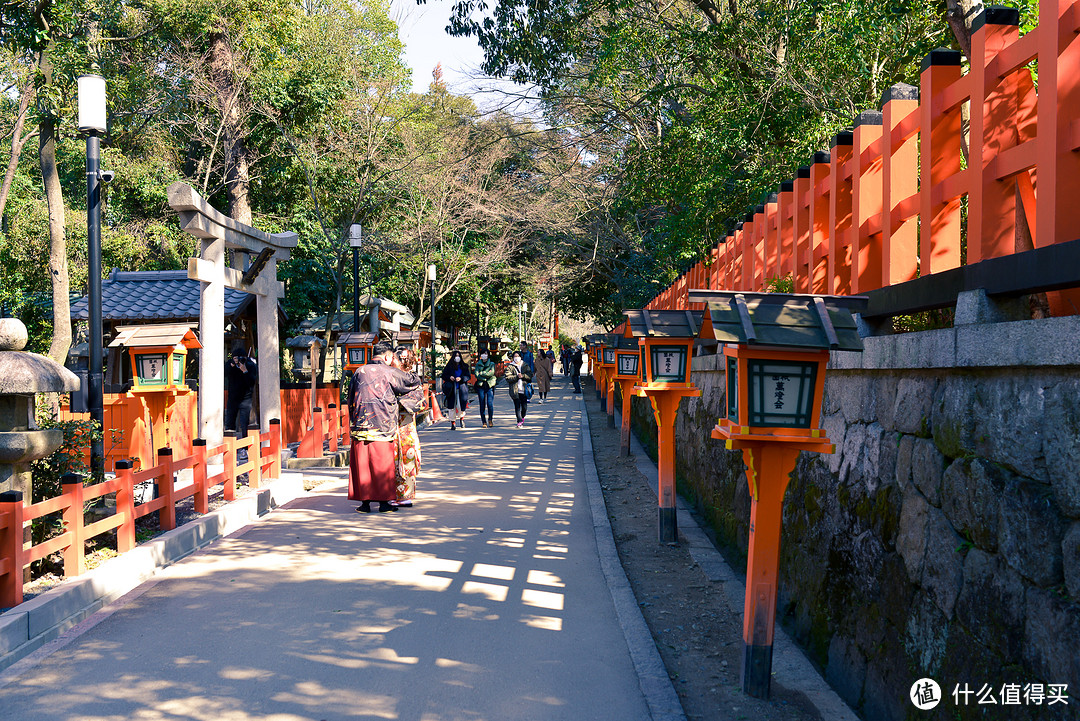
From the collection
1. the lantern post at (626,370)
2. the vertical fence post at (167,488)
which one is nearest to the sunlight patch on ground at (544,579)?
the vertical fence post at (167,488)

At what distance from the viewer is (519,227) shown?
102ft

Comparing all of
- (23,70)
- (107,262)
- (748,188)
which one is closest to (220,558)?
(748,188)

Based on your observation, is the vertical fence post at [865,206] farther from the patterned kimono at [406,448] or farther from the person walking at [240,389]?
the person walking at [240,389]

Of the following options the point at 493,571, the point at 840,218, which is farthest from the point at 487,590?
the point at 840,218

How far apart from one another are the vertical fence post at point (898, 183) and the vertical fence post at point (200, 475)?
19.6 ft

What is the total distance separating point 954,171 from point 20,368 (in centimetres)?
570

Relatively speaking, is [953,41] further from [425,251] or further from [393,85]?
[425,251]

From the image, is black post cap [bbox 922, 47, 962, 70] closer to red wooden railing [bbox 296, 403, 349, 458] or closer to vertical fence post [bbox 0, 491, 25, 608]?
vertical fence post [bbox 0, 491, 25, 608]

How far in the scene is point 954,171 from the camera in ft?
13.7

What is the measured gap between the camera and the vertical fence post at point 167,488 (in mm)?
6914

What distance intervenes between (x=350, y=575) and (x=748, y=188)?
8.48m

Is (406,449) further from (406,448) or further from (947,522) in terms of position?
(947,522)

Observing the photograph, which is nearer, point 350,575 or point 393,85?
point 350,575

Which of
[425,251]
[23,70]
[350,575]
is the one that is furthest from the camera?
[425,251]
